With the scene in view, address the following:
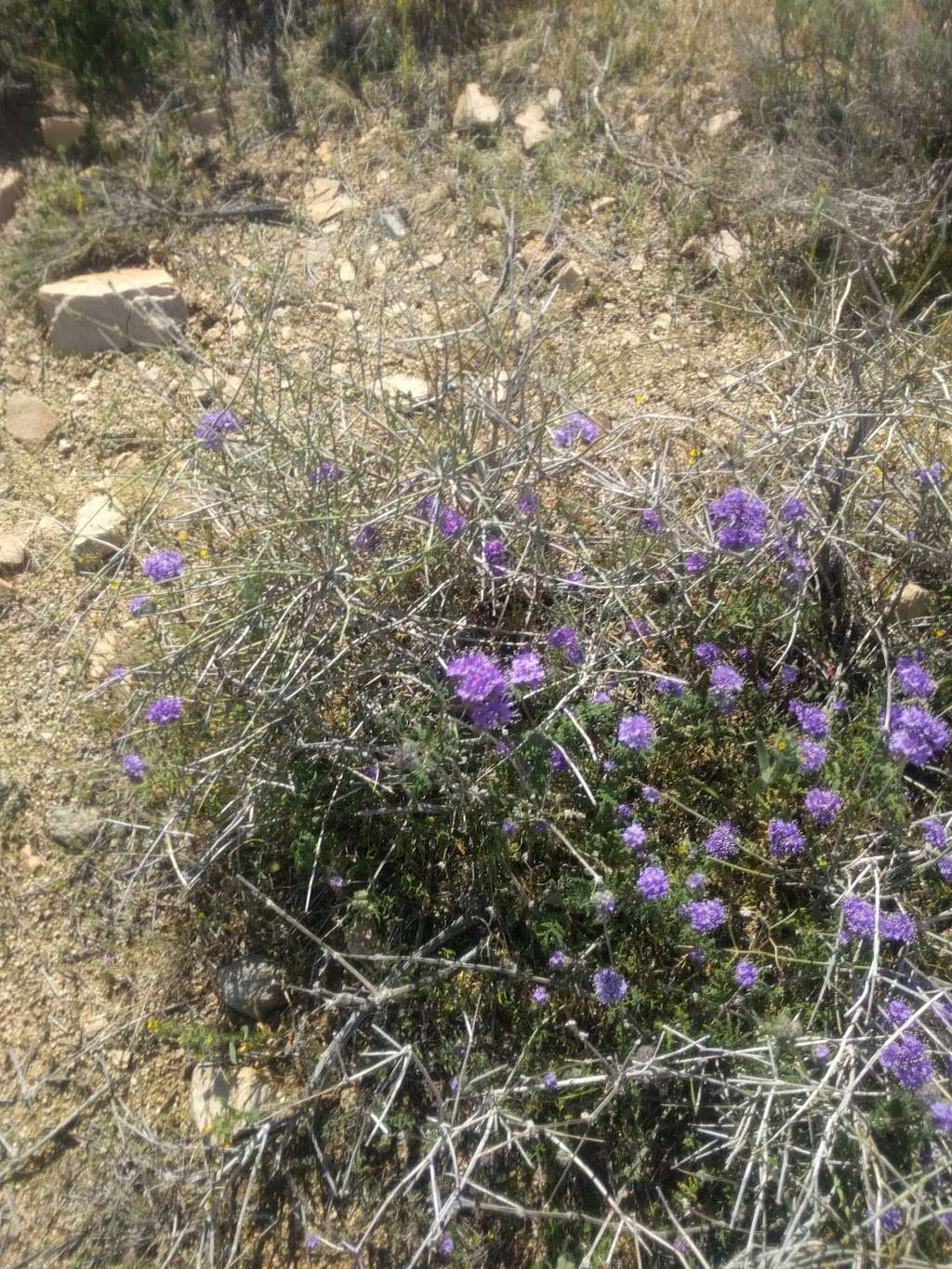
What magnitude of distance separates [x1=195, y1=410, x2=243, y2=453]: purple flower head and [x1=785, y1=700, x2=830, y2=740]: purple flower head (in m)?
1.46

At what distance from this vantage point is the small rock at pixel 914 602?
256cm

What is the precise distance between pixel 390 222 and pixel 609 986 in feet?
9.36

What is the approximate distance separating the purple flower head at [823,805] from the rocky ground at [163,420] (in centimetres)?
103

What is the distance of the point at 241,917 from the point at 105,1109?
508mm

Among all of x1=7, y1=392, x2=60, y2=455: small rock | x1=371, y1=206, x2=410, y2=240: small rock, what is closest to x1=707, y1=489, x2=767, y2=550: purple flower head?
x1=371, y1=206, x2=410, y2=240: small rock

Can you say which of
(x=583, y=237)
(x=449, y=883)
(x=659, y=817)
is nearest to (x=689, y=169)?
(x=583, y=237)

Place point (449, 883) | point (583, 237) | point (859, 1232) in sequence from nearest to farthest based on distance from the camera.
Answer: point (859, 1232)
point (449, 883)
point (583, 237)

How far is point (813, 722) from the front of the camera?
2182mm

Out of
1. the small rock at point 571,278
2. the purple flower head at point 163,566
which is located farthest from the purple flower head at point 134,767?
the small rock at point 571,278

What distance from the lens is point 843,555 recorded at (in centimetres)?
235

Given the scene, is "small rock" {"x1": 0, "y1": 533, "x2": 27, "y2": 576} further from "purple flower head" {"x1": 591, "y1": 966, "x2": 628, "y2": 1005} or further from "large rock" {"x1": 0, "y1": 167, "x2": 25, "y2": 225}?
"purple flower head" {"x1": 591, "y1": 966, "x2": 628, "y2": 1005}

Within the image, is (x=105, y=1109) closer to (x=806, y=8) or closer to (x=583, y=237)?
(x=583, y=237)

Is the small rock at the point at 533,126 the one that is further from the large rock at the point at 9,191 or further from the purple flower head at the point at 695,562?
the purple flower head at the point at 695,562

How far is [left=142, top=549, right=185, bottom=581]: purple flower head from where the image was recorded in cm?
223
